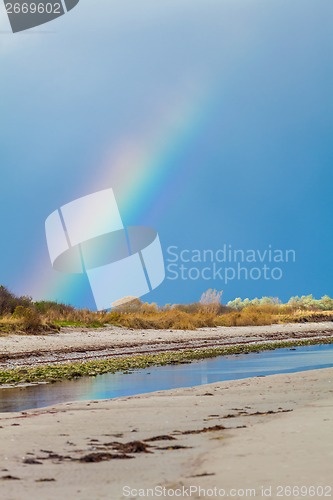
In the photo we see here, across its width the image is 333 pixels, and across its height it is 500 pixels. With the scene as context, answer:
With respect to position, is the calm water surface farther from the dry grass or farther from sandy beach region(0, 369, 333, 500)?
the dry grass

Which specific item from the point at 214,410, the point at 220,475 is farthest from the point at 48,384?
the point at 220,475

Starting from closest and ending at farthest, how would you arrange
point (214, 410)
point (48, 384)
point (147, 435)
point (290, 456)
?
point (290, 456) < point (147, 435) < point (214, 410) < point (48, 384)

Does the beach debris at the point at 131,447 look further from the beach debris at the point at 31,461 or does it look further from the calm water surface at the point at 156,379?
the calm water surface at the point at 156,379

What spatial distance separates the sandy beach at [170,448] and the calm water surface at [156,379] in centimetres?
225

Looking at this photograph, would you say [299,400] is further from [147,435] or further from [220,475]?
[220,475]

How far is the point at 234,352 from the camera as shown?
31.7 metres

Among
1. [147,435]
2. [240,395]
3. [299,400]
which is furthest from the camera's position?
[240,395]

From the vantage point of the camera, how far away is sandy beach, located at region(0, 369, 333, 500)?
6.68m

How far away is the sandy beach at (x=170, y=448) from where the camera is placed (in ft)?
21.9

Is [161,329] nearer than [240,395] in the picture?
No

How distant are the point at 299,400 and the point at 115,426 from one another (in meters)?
4.42

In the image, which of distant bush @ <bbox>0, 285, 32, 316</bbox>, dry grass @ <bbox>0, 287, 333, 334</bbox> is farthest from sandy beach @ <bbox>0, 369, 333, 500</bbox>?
distant bush @ <bbox>0, 285, 32, 316</bbox>

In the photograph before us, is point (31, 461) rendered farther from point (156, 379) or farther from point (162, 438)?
point (156, 379)

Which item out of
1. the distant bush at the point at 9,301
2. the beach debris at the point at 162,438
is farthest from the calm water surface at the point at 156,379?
the distant bush at the point at 9,301
